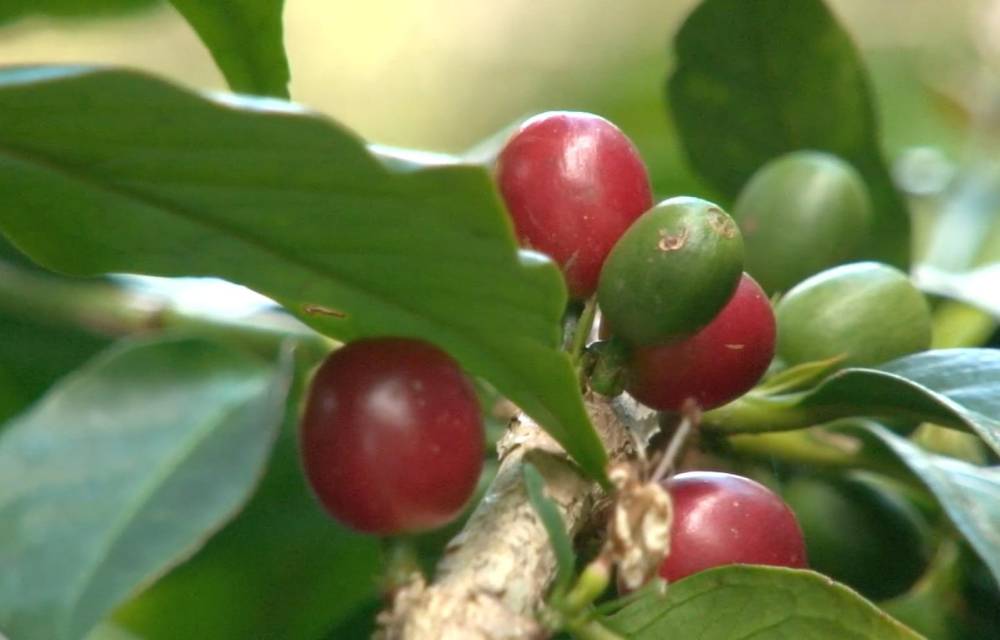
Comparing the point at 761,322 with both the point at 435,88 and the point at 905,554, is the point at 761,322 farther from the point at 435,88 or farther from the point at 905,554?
the point at 435,88

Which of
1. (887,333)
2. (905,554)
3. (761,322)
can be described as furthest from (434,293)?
(905,554)

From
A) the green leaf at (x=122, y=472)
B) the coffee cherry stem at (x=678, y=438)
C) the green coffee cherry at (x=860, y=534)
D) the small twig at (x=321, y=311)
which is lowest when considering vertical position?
the green coffee cherry at (x=860, y=534)

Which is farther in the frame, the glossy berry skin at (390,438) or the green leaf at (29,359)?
the green leaf at (29,359)

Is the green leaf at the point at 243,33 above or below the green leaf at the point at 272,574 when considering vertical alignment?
above

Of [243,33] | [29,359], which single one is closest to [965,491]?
[243,33]

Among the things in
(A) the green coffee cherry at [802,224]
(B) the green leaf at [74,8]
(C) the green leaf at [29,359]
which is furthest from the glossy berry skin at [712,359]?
(B) the green leaf at [74,8]

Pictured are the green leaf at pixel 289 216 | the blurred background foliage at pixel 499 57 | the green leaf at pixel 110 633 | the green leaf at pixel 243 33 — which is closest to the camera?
the green leaf at pixel 289 216

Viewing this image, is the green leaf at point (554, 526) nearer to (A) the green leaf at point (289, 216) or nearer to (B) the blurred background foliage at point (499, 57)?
(A) the green leaf at point (289, 216)

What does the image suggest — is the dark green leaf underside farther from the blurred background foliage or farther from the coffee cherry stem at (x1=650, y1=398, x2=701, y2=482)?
the blurred background foliage

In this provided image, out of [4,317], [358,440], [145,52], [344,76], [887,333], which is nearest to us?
[358,440]
